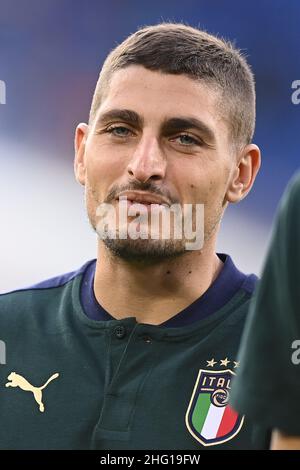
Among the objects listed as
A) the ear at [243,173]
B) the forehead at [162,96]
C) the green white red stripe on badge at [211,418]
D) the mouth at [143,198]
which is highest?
the forehead at [162,96]

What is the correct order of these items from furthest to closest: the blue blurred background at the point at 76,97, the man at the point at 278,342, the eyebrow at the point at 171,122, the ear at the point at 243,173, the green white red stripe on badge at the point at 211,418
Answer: the blue blurred background at the point at 76,97, the ear at the point at 243,173, the eyebrow at the point at 171,122, the green white red stripe on badge at the point at 211,418, the man at the point at 278,342

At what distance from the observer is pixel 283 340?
0.75 meters

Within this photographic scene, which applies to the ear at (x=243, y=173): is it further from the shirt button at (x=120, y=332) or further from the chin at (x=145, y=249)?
the shirt button at (x=120, y=332)

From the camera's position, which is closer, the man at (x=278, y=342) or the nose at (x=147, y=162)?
the man at (x=278, y=342)

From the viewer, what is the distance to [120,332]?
162cm

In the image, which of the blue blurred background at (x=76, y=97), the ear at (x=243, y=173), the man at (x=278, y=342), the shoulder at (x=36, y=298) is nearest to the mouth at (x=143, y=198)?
the ear at (x=243, y=173)

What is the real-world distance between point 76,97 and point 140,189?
6.81 ft

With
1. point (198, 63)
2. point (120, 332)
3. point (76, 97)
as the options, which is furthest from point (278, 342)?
point (76, 97)

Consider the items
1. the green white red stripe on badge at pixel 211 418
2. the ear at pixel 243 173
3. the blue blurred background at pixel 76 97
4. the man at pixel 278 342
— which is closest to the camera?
the man at pixel 278 342

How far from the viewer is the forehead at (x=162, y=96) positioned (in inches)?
62.9

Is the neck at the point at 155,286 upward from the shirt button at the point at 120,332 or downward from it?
upward

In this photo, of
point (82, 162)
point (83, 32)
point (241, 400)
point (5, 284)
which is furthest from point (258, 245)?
point (241, 400)

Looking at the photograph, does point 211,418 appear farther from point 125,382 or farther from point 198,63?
point 198,63

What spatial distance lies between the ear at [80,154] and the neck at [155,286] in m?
0.18
